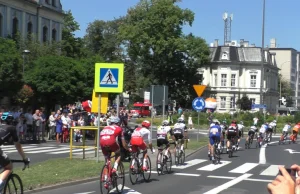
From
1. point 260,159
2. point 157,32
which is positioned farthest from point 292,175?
point 157,32

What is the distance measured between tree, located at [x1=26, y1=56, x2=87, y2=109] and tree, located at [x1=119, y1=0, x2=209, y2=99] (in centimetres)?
3814

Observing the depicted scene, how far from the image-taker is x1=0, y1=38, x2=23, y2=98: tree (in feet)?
116

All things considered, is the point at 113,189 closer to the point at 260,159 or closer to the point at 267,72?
the point at 260,159

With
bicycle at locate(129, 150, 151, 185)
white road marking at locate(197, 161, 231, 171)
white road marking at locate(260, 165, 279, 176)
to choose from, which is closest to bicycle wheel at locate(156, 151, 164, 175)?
bicycle at locate(129, 150, 151, 185)

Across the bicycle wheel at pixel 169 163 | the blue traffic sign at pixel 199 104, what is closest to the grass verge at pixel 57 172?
the bicycle wheel at pixel 169 163

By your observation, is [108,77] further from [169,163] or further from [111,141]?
[111,141]

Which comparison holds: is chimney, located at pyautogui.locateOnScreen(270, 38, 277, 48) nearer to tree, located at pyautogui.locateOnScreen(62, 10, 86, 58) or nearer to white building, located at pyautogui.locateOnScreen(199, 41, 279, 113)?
white building, located at pyautogui.locateOnScreen(199, 41, 279, 113)

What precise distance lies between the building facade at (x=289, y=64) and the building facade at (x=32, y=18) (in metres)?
107

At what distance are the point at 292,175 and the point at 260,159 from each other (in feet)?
76.0

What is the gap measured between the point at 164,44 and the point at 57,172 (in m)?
62.2

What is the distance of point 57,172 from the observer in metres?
15.7

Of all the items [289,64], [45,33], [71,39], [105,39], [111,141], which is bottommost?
[111,141]

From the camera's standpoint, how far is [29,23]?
58469 mm

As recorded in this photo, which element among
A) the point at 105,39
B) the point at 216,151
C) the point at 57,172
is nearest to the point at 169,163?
the point at 57,172
